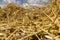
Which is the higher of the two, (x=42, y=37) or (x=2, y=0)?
(x=2, y=0)

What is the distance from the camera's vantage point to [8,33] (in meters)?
1.76

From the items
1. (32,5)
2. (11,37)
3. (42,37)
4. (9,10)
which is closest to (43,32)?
(42,37)

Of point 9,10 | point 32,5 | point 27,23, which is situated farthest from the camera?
point 32,5

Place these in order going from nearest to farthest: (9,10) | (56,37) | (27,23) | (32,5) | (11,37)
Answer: (56,37)
(11,37)
(27,23)
(9,10)
(32,5)

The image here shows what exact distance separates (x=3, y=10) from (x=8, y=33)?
3.45 feet

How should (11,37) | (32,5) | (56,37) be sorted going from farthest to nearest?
(32,5), (11,37), (56,37)

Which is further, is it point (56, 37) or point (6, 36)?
point (6, 36)

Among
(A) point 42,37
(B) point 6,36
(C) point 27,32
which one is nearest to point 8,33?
(B) point 6,36

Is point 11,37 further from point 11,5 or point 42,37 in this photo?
point 11,5

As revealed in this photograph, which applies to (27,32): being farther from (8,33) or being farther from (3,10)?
(3,10)

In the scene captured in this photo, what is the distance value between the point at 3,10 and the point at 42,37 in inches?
48.4

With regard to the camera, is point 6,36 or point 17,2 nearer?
point 6,36

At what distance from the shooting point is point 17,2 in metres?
3.07

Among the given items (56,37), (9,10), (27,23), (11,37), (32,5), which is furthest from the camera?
(32,5)
